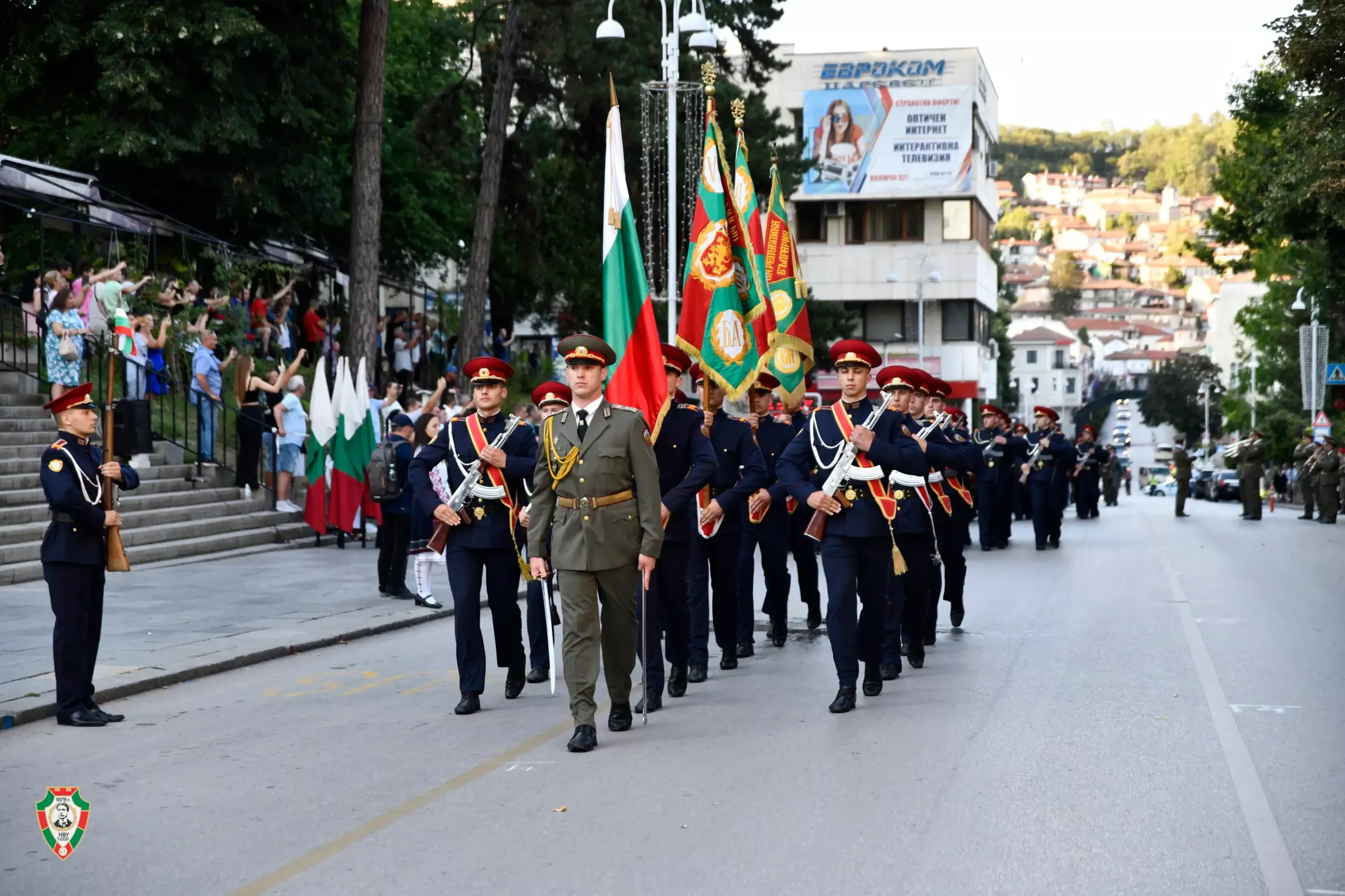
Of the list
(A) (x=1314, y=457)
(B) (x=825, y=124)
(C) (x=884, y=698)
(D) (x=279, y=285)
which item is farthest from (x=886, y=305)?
(C) (x=884, y=698)

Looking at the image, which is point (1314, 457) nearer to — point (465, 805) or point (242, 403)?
point (242, 403)

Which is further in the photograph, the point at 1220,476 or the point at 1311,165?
the point at 1220,476

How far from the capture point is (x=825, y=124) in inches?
2702

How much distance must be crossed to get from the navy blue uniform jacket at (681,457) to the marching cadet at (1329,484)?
1121 inches

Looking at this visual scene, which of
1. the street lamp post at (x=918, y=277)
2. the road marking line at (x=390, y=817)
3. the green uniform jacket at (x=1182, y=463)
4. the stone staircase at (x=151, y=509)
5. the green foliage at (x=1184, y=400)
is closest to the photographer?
the road marking line at (x=390, y=817)

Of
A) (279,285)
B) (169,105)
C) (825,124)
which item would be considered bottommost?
(279,285)

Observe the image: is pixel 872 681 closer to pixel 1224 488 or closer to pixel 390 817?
pixel 390 817

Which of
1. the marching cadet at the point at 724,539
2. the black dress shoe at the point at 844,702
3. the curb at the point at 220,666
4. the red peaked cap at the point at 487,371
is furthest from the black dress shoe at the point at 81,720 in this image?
the black dress shoe at the point at 844,702

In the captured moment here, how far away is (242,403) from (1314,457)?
84.1 ft

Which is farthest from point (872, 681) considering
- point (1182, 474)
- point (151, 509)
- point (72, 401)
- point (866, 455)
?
point (1182, 474)

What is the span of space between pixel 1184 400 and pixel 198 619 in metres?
120

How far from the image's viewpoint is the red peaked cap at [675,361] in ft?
34.9

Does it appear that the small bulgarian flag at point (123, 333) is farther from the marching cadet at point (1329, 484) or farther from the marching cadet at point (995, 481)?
the marching cadet at point (1329, 484)

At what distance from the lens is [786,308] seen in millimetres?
16938
